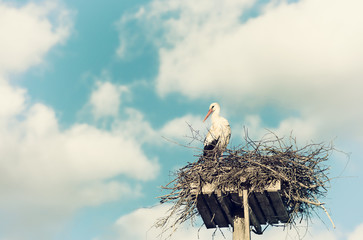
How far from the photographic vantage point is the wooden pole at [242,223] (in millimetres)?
→ 6867

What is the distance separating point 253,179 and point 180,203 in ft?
3.59

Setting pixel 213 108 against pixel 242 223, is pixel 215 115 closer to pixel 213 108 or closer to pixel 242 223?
pixel 213 108

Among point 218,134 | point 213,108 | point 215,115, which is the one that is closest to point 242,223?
point 218,134

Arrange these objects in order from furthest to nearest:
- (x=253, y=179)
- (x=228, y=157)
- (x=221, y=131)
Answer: (x=221, y=131) < (x=228, y=157) < (x=253, y=179)

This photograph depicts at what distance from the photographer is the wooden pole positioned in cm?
687

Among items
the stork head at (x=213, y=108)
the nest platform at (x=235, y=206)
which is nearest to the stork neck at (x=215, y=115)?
the stork head at (x=213, y=108)

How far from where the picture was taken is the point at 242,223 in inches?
282

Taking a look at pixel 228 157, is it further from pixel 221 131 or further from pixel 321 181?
pixel 221 131

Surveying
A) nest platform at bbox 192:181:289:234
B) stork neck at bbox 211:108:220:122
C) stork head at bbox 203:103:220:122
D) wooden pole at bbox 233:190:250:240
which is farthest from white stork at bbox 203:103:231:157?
wooden pole at bbox 233:190:250:240

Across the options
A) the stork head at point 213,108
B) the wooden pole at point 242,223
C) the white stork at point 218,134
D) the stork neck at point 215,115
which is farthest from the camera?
the stork head at point 213,108

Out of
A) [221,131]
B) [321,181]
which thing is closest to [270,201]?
[321,181]

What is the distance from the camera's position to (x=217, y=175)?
7.12 meters

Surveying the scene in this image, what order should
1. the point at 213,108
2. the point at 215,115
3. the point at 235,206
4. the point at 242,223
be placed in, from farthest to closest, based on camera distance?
the point at 213,108 → the point at 215,115 → the point at 235,206 → the point at 242,223

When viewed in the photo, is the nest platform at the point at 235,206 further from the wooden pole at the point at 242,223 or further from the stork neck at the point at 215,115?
the stork neck at the point at 215,115
